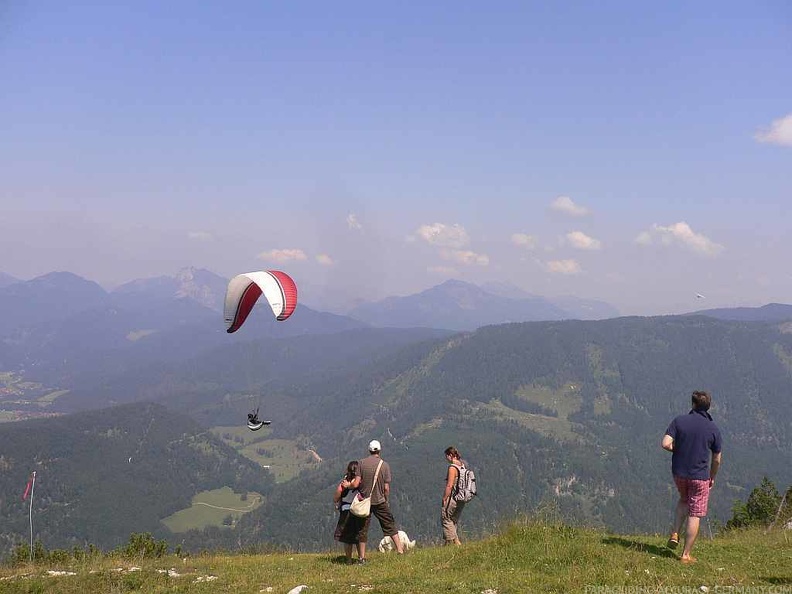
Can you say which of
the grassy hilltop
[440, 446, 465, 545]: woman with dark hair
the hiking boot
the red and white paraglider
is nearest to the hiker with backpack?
[440, 446, 465, 545]: woman with dark hair

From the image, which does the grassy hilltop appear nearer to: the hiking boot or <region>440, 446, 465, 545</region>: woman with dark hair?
the hiking boot

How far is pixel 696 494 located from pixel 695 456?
0.84 m

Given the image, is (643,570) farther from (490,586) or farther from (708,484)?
(490,586)

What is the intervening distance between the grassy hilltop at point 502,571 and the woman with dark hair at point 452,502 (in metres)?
1.20

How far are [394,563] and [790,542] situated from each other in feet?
36.4

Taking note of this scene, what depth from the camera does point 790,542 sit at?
14336 mm

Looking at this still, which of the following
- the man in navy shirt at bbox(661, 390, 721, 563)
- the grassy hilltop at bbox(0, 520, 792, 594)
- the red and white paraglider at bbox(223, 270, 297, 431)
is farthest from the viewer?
the red and white paraglider at bbox(223, 270, 297, 431)

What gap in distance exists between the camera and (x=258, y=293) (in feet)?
92.8

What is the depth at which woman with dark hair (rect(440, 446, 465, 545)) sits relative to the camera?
1548 centimetres

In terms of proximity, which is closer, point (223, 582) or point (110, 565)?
point (223, 582)

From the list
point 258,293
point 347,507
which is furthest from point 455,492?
point 258,293

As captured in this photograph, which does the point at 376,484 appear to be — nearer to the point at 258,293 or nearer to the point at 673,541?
the point at 673,541

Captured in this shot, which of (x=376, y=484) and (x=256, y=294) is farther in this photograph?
(x=256, y=294)

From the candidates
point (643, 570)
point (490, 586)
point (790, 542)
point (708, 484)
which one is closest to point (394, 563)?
point (490, 586)
